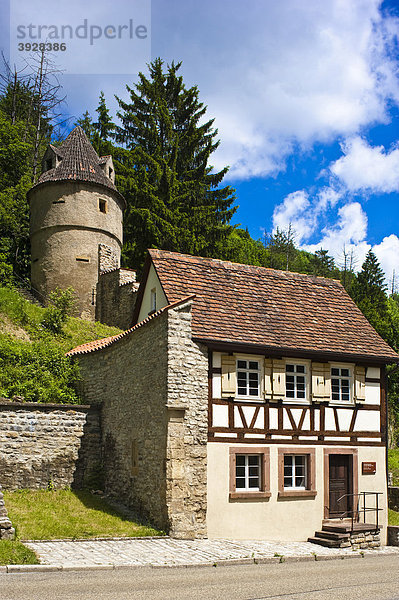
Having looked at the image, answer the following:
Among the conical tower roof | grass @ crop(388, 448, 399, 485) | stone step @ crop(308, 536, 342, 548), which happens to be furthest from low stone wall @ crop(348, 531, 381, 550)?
the conical tower roof

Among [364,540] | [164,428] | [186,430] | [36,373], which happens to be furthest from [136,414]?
[364,540]

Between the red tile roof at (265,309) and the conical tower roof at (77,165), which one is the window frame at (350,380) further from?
the conical tower roof at (77,165)

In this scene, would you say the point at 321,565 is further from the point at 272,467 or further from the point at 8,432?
the point at 8,432

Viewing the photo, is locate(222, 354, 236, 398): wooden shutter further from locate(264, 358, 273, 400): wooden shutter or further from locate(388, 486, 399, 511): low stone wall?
locate(388, 486, 399, 511): low stone wall

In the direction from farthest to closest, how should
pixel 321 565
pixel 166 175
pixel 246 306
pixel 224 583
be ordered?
pixel 166 175 < pixel 246 306 < pixel 321 565 < pixel 224 583

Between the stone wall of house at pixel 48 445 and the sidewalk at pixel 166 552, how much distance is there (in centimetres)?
436

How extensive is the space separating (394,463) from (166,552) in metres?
24.0

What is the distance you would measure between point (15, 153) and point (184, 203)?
10775 millimetres

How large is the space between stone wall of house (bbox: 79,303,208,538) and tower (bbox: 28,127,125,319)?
48.7 ft

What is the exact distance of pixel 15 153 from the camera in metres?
37.5

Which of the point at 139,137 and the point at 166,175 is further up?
the point at 139,137

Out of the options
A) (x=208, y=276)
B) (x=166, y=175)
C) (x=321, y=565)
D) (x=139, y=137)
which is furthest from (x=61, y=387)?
(x=139, y=137)

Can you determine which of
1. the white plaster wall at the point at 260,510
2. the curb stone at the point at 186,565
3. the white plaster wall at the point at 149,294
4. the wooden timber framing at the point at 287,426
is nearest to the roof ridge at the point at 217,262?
the white plaster wall at the point at 149,294

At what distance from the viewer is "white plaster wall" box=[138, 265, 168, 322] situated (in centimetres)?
1841
